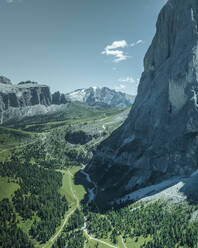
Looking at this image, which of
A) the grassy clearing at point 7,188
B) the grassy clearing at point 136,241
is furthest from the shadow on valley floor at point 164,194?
the grassy clearing at point 7,188

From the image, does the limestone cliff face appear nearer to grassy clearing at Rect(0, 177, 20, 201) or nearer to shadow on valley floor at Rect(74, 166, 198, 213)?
shadow on valley floor at Rect(74, 166, 198, 213)

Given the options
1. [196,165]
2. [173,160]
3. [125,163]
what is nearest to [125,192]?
[125,163]

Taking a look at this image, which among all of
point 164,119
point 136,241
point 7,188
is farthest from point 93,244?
point 164,119

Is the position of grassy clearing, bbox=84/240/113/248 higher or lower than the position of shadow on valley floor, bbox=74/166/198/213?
lower

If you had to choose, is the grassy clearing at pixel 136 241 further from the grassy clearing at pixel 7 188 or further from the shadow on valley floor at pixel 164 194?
the grassy clearing at pixel 7 188

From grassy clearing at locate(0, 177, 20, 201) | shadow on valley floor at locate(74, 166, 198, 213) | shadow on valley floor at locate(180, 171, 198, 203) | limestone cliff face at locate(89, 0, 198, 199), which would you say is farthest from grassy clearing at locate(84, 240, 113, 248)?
grassy clearing at locate(0, 177, 20, 201)
